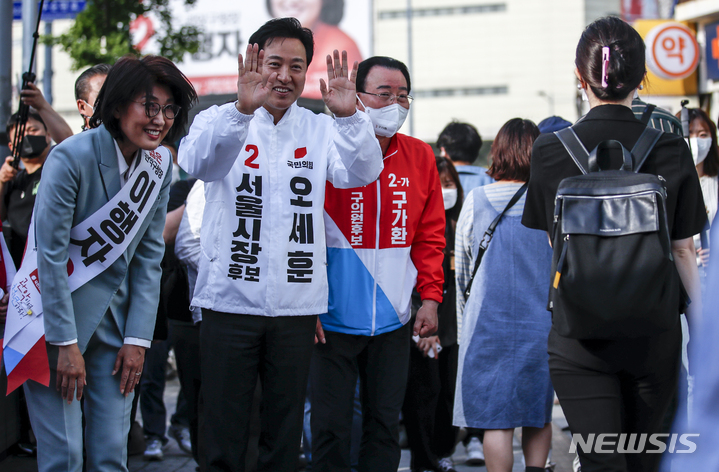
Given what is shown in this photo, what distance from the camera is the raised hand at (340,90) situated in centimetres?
272

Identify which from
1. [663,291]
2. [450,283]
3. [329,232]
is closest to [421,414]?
[450,283]

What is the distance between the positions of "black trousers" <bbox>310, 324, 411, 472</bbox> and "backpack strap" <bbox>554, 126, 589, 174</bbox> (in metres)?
1.21

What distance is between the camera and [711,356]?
1.06 m

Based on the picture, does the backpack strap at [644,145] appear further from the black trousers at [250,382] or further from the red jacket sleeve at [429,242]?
the black trousers at [250,382]

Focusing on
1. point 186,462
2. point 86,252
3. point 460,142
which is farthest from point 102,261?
point 460,142

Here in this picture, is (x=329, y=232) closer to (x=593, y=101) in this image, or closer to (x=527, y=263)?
(x=527, y=263)

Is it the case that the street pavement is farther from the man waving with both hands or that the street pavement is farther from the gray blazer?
the gray blazer

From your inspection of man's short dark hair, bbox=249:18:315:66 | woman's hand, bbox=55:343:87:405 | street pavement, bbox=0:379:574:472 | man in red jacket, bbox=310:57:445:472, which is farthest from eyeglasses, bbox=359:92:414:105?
street pavement, bbox=0:379:574:472

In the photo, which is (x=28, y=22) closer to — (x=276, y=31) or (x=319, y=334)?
(x=276, y=31)

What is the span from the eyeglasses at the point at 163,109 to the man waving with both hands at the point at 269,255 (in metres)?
0.11

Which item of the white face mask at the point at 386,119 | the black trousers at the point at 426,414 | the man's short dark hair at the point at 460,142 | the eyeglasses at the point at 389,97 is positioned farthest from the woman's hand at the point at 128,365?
the man's short dark hair at the point at 460,142

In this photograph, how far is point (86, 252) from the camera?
8.24 ft

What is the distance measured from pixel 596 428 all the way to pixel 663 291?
0.48 metres

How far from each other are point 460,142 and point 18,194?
3.00m
